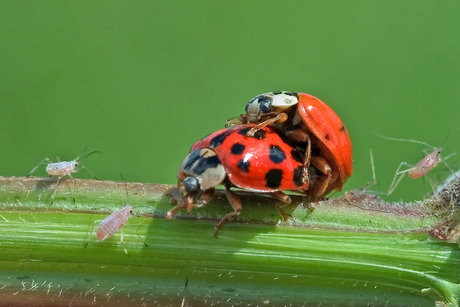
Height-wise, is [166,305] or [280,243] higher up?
[280,243]

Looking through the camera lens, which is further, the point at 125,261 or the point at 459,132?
the point at 459,132

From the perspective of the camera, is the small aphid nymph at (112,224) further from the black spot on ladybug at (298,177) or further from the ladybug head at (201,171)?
the black spot on ladybug at (298,177)

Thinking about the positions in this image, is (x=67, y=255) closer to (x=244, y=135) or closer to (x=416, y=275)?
(x=244, y=135)

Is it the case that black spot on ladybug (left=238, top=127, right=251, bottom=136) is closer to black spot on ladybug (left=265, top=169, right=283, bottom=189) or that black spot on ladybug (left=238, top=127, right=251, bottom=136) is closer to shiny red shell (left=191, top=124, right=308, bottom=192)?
shiny red shell (left=191, top=124, right=308, bottom=192)

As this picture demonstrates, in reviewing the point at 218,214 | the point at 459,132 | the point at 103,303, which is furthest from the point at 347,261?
the point at 459,132

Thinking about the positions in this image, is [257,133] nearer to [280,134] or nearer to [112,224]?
[280,134]

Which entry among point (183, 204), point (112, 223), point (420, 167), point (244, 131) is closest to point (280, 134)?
point (244, 131)
